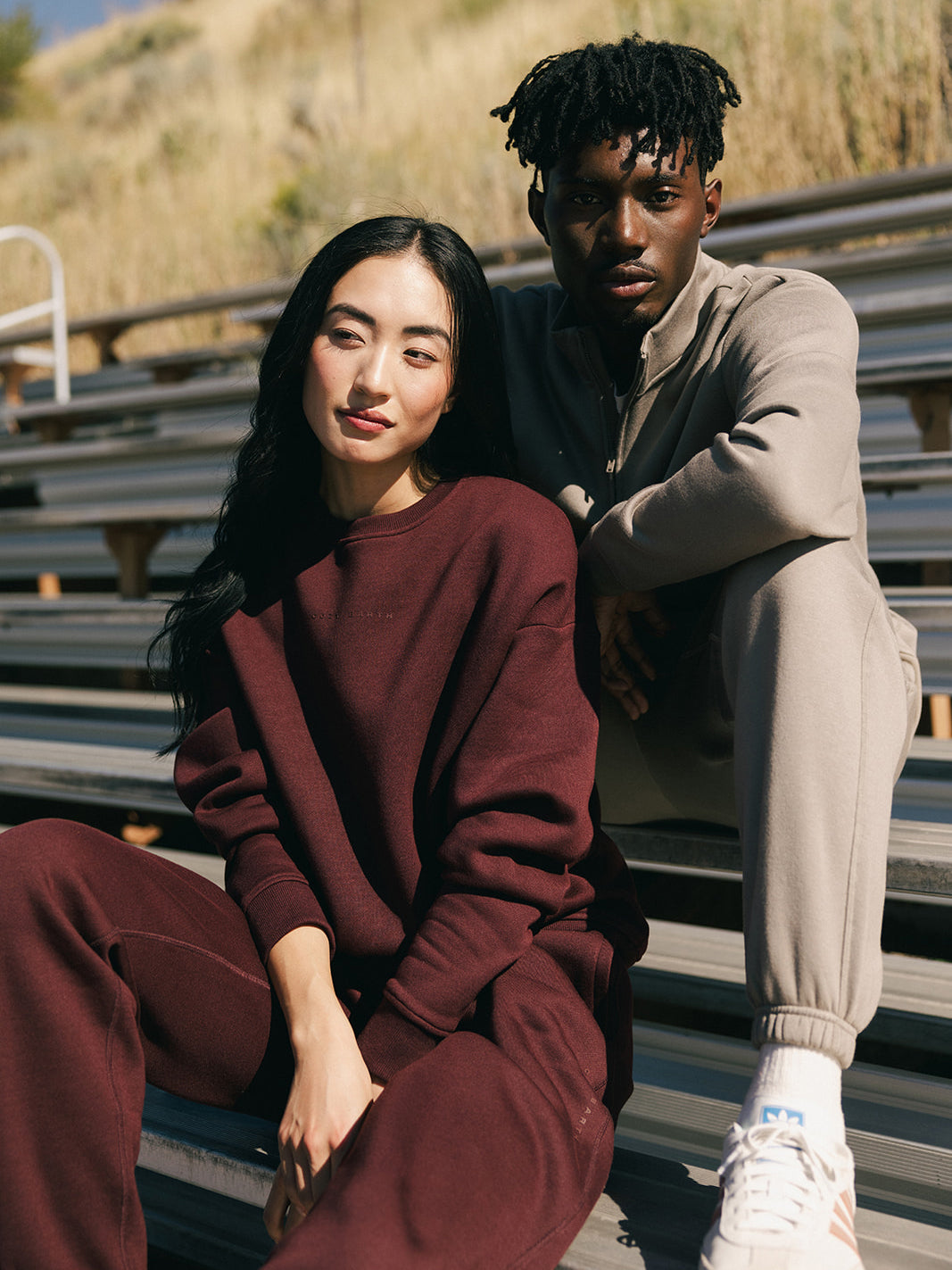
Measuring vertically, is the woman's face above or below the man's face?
below

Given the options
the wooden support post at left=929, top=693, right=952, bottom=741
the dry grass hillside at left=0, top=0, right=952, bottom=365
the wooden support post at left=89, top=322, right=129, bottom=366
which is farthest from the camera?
the wooden support post at left=89, top=322, right=129, bottom=366

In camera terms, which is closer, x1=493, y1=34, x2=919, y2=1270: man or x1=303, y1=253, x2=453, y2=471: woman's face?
x1=493, y1=34, x2=919, y2=1270: man

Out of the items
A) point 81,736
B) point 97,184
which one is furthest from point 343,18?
point 81,736

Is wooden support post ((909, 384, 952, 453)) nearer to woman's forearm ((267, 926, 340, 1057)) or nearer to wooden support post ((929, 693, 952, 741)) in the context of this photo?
wooden support post ((929, 693, 952, 741))

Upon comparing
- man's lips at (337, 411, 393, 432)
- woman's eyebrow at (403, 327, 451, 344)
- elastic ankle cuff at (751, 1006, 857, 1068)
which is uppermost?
woman's eyebrow at (403, 327, 451, 344)

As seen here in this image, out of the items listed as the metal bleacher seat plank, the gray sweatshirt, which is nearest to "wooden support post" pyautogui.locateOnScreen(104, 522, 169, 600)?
the metal bleacher seat plank

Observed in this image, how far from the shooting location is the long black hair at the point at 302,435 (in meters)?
1.28

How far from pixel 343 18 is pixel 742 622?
20.1 meters

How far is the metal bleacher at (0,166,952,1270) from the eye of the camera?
116 centimetres

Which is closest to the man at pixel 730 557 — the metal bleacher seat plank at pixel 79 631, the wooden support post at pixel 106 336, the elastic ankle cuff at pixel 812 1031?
the elastic ankle cuff at pixel 812 1031

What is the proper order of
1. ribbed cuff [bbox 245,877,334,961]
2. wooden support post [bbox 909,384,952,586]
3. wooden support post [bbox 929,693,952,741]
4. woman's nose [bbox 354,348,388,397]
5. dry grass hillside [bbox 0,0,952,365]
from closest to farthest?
ribbed cuff [bbox 245,877,334,961] → woman's nose [bbox 354,348,388,397] → wooden support post [bbox 929,693,952,741] → wooden support post [bbox 909,384,952,586] → dry grass hillside [bbox 0,0,952,365]

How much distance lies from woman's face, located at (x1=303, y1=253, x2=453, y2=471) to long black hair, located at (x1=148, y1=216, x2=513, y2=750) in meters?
0.02

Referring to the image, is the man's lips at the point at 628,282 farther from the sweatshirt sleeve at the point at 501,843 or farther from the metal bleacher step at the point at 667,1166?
the metal bleacher step at the point at 667,1166

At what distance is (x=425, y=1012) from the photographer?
1023mm
